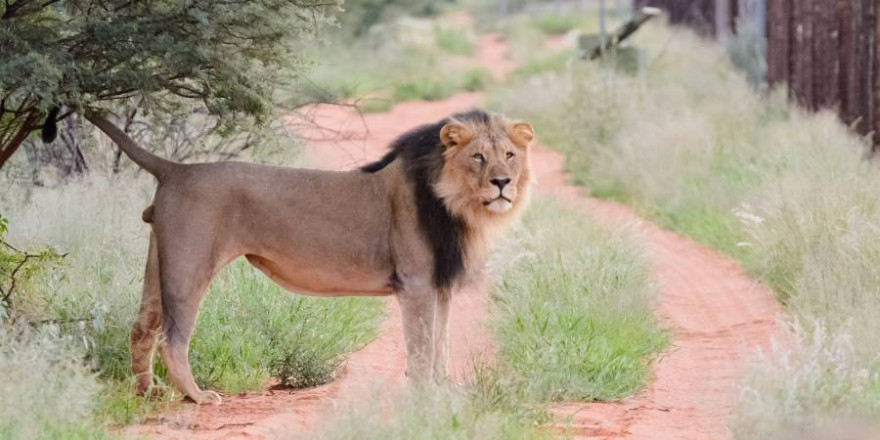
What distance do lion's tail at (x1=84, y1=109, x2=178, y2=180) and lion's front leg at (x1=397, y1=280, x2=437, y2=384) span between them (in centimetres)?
141

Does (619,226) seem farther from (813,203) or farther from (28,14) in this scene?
(28,14)

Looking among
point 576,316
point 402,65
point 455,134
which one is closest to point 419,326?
point 455,134

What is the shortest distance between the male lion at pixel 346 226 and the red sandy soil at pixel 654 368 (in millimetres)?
445

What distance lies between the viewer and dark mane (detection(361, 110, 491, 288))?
7605 mm

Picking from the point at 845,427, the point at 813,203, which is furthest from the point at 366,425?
the point at 813,203

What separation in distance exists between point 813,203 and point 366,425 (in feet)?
19.6

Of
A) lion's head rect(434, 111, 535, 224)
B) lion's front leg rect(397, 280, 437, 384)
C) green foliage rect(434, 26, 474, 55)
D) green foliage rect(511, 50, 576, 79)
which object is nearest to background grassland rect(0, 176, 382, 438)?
lion's front leg rect(397, 280, 437, 384)

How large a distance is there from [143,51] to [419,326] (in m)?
2.12

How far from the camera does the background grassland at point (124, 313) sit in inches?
310

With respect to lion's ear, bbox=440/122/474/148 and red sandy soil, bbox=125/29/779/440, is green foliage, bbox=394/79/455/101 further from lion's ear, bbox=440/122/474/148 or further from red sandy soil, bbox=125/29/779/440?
lion's ear, bbox=440/122/474/148

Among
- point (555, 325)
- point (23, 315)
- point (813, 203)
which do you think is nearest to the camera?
point (23, 315)

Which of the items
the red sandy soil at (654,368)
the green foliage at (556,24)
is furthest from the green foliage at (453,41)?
the red sandy soil at (654,368)

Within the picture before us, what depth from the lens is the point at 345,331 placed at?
9.48 metres

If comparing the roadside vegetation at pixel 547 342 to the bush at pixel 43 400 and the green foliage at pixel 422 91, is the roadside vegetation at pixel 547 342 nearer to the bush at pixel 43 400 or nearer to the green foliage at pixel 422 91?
the bush at pixel 43 400
